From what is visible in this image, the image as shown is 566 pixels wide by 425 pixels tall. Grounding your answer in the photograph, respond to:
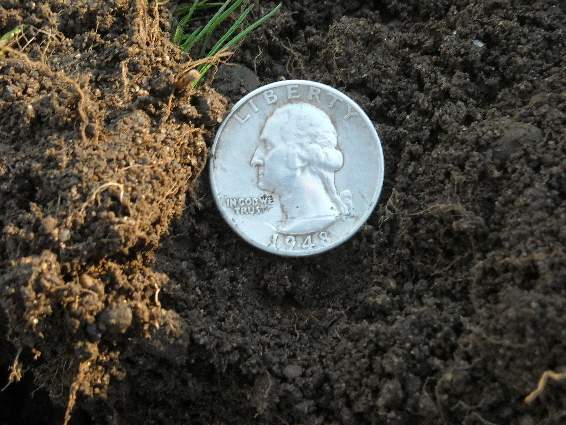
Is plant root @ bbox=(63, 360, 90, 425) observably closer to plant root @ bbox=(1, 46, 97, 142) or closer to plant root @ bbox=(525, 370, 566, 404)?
plant root @ bbox=(1, 46, 97, 142)

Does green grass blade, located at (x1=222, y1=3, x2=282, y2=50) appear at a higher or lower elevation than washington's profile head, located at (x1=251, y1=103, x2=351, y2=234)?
higher

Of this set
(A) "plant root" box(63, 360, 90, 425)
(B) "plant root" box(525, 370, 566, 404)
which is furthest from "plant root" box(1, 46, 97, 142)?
(B) "plant root" box(525, 370, 566, 404)

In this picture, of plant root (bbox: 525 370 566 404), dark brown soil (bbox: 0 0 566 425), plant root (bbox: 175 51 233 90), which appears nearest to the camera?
plant root (bbox: 525 370 566 404)

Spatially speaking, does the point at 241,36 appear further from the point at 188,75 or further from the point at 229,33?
the point at 188,75

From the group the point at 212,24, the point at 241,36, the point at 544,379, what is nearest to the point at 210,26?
the point at 212,24

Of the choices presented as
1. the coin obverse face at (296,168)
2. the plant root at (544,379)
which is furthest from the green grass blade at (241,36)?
the plant root at (544,379)
